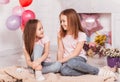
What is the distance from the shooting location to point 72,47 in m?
2.79

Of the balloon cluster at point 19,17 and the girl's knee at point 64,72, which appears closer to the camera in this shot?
the girl's knee at point 64,72

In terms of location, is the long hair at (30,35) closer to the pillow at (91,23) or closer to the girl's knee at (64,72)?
the girl's knee at (64,72)

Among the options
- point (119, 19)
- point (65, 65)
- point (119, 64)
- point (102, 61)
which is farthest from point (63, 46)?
point (119, 19)

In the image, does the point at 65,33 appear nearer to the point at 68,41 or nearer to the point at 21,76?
the point at 68,41

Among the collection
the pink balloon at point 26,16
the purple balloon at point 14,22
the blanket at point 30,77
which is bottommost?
the blanket at point 30,77

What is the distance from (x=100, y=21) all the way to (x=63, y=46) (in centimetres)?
159

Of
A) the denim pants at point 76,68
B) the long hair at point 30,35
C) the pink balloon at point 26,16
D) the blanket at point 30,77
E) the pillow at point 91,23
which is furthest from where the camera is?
the pillow at point 91,23

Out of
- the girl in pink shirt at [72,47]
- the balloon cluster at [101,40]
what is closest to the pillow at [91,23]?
the balloon cluster at [101,40]

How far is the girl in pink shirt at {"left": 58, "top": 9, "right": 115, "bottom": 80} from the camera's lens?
2611 mm

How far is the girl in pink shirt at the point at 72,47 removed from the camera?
2611 mm

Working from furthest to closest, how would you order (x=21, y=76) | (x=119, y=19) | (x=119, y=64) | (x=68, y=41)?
(x=119, y=19), (x=119, y=64), (x=68, y=41), (x=21, y=76)

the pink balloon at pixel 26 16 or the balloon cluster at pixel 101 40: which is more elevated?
the pink balloon at pixel 26 16

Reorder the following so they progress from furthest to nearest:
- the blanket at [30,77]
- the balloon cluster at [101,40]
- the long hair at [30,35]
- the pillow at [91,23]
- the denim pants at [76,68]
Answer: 1. the pillow at [91,23]
2. the balloon cluster at [101,40]
3. the long hair at [30,35]
4. the denim pants at [76,68]
5. the blanket at [30,77]

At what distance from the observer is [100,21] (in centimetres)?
432
